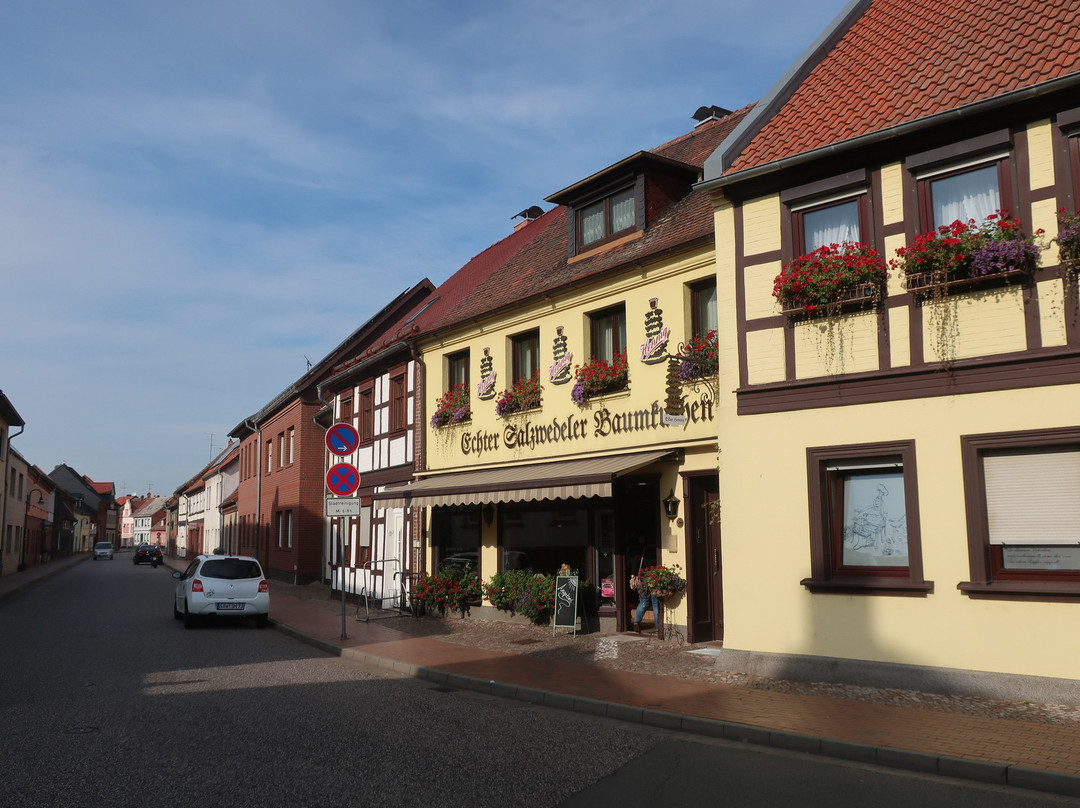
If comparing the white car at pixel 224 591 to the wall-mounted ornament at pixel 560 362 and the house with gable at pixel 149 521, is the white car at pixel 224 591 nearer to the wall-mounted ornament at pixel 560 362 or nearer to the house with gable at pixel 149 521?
the wall-mounted ornament at pixel 560 362

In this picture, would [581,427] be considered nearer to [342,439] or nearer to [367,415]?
[342,439]

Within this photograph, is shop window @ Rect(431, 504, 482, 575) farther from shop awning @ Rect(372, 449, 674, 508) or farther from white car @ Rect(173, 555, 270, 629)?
white car @ Rect(173, 555, 270, 629)

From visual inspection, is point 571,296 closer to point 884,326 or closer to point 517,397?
point 517,397

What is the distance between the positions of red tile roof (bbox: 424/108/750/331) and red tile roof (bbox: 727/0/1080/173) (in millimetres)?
2210

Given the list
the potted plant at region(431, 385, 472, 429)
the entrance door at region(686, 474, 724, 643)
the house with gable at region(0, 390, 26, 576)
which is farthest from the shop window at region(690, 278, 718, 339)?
the house with gable at region(0, 390, 26, 576)

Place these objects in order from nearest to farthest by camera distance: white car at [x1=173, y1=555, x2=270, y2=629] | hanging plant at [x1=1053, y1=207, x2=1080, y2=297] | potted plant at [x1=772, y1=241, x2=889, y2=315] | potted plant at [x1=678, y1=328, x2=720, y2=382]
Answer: hanging plant at [x1=1053, y1=207, x2=1080, y2=297], potted plant at [x1=772, y1=241, x2=889, y2=315], potted plant at [x1=678, y1=328, x2=720, y2=382], white car at [x1=173, y1=555, x2=270, y2=629]

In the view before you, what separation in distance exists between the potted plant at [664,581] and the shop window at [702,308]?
3.59 metres

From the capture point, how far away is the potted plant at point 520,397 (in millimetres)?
16906

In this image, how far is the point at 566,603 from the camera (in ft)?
49.1

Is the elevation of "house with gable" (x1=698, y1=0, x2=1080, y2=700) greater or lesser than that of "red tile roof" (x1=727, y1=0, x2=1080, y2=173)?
lesser

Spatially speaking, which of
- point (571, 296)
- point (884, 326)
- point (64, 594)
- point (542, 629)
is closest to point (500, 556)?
point (542, 629)

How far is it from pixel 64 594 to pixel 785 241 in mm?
26817

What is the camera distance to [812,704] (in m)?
8.97

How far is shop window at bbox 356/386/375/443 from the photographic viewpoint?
24.1 m
